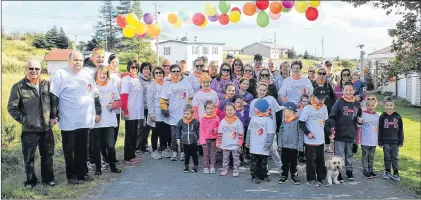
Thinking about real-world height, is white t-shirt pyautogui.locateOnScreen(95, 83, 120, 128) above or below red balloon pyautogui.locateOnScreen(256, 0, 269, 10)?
below

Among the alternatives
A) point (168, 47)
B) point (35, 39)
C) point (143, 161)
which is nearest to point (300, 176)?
point (143, 161)

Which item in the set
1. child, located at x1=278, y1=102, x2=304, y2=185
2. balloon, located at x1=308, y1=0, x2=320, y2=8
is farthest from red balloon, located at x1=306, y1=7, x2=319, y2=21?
child, located at x1=278, y1=102, x2=304, y2=185

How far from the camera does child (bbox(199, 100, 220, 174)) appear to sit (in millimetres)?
6953

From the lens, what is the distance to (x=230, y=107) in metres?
6.80

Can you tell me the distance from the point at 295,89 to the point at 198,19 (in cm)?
424

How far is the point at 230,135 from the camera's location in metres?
6.82

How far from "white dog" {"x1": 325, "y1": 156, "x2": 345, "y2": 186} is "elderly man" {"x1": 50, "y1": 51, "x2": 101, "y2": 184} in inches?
144

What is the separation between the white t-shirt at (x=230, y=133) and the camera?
6812 millimetres

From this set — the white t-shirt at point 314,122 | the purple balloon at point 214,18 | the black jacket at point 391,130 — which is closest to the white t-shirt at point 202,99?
the white t-shirt at point 314,122

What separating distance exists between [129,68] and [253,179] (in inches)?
117

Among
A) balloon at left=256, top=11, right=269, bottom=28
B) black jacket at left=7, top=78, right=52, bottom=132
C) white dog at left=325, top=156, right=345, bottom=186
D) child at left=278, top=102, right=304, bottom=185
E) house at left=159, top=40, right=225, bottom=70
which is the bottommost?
white dog at left=325, top=156, right=345, bottom=186

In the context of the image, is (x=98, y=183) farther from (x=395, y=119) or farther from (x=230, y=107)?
(x=395, y=119)

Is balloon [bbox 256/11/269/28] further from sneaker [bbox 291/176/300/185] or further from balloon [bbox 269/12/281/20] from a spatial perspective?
sneaker [bbox 291/176/300/185]

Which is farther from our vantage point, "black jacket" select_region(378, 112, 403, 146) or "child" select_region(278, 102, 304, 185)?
"black jacket" select_region(378, 112, 403, 146)
